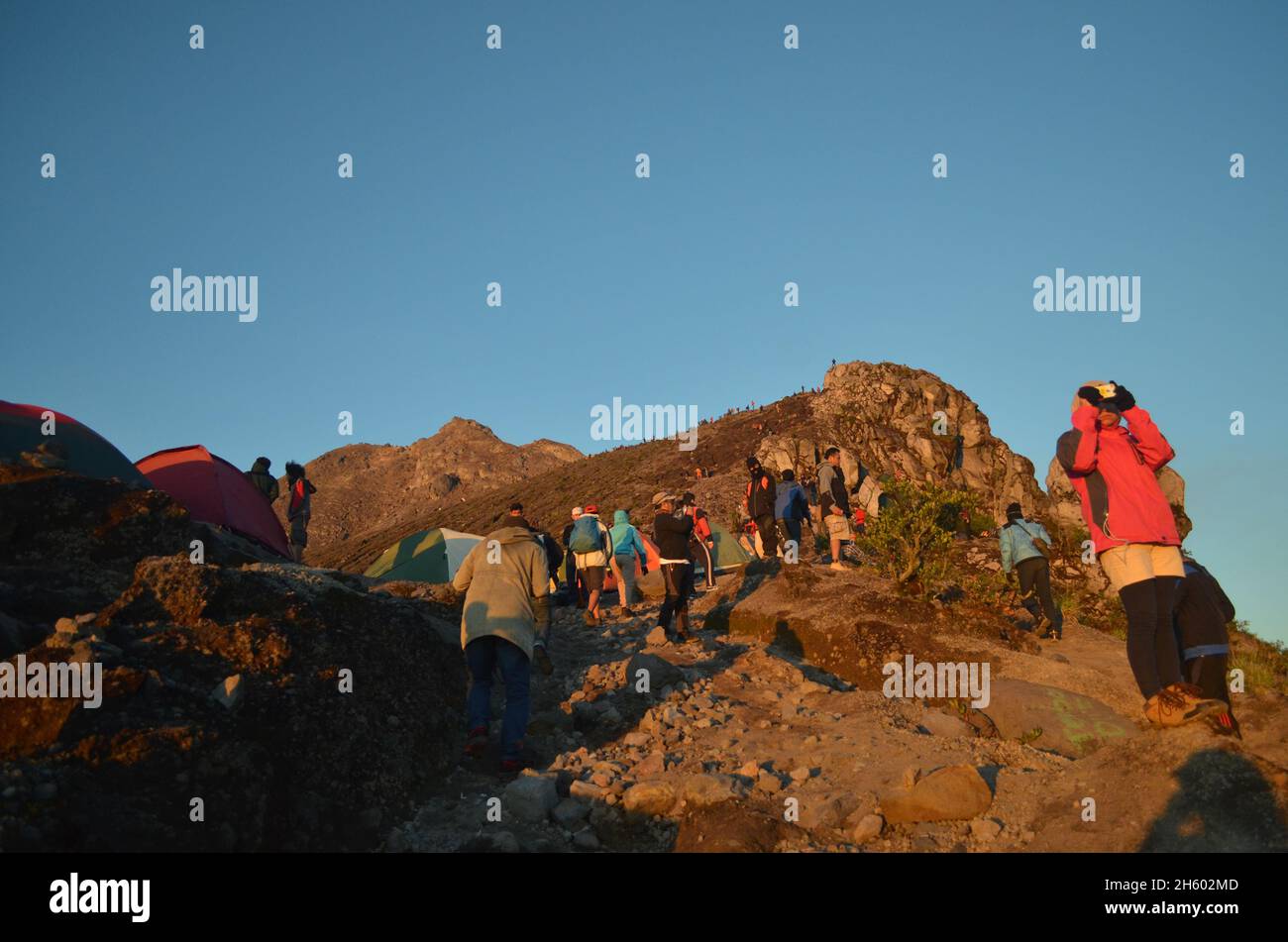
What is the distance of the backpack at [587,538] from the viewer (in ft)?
46.3

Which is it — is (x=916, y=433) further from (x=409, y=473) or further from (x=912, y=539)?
(x=409, y=473)

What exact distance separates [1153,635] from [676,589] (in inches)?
266

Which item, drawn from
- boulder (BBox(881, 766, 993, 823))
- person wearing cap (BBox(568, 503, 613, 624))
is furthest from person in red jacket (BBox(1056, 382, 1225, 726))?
person wearing cap (BBox(568, 503, 613, 624))

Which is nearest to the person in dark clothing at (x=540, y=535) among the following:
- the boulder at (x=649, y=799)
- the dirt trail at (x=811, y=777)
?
the dirt trail at (x=811, y=777)

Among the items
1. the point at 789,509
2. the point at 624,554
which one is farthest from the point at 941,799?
the point at 789,509

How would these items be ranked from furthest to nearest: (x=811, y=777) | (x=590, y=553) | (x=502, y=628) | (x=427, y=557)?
(x=427, y=557)
(x=590, y=553)
(x=502, y=628)
(x=811, y=777)

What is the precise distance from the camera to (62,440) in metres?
12.0

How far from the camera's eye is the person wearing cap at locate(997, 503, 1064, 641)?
1151 cm

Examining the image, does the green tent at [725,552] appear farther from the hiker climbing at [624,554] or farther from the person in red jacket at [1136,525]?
the person in red jacket at [1136,525]

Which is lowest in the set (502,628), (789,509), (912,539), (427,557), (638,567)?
(502,628)

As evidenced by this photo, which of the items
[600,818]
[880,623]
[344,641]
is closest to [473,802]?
[600,818]

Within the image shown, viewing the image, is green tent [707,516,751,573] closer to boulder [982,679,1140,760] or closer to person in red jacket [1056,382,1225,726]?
boulder [982,679,1140,760]

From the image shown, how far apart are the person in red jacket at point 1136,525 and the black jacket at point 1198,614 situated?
8.0 inches

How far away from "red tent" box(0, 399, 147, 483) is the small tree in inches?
417
